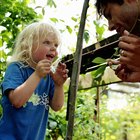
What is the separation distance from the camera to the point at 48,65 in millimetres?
1181

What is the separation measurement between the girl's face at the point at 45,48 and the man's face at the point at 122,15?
0.45 metres

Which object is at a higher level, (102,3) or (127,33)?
(102,3)

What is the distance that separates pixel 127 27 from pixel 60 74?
44 centimetres

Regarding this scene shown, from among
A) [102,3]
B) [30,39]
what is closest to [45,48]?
[30,39]

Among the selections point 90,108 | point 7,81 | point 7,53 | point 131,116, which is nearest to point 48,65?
point 7,81

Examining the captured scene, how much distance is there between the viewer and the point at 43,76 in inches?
47.3

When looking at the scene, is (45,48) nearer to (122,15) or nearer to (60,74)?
(60,74)

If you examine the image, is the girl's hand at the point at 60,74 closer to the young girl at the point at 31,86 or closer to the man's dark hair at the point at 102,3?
the young girl at the point at 31,86

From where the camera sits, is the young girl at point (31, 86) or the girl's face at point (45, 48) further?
the girl's face at point (45, 48)

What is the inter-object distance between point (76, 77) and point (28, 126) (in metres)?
0.48

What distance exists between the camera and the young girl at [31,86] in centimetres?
119

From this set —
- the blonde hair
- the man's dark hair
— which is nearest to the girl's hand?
the blonde hair

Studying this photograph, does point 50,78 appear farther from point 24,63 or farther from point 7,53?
point 7,53

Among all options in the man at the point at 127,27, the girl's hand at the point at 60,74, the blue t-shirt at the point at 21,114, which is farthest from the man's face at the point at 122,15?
the blue t-shirt at the point at 21,114
